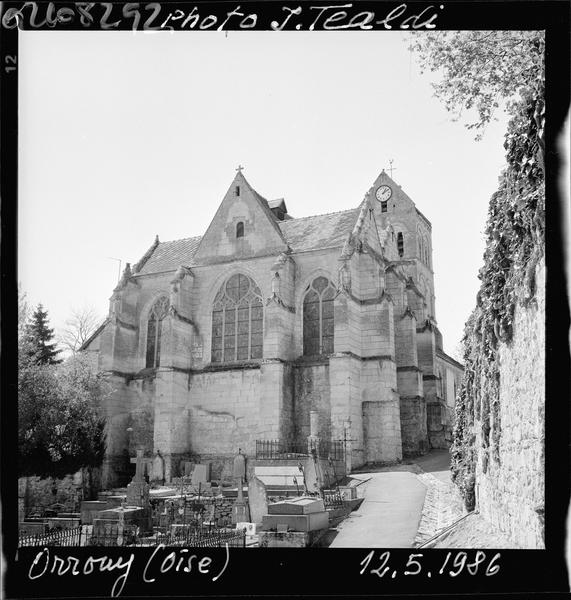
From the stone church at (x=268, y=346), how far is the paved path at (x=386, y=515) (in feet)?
10.7

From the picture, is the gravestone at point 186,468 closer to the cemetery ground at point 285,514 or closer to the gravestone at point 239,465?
the cemetery ground at point 285,514

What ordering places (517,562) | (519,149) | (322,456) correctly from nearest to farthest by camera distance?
(517,562)
(519,149)
(322,456)

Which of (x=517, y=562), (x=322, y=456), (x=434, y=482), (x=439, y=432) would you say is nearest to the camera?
(x=517, y=562)

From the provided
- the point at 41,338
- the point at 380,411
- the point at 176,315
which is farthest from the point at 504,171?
the point at 41,338

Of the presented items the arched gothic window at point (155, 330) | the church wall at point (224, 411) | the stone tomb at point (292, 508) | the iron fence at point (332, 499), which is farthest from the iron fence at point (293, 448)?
the stone tomb at point (292, 508)

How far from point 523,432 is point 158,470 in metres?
20.7

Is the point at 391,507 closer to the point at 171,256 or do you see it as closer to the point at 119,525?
the point at 119,525

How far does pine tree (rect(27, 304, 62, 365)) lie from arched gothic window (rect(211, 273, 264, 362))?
294 inches

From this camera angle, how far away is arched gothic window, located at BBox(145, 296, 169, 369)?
31078mm

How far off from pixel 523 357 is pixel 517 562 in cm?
268

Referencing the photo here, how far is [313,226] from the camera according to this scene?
29906 mm

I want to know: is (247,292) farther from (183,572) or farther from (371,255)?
(183,572)

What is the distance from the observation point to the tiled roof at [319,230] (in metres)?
28.3

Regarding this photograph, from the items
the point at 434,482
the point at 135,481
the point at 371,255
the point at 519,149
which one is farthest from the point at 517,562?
the point at 371,255
